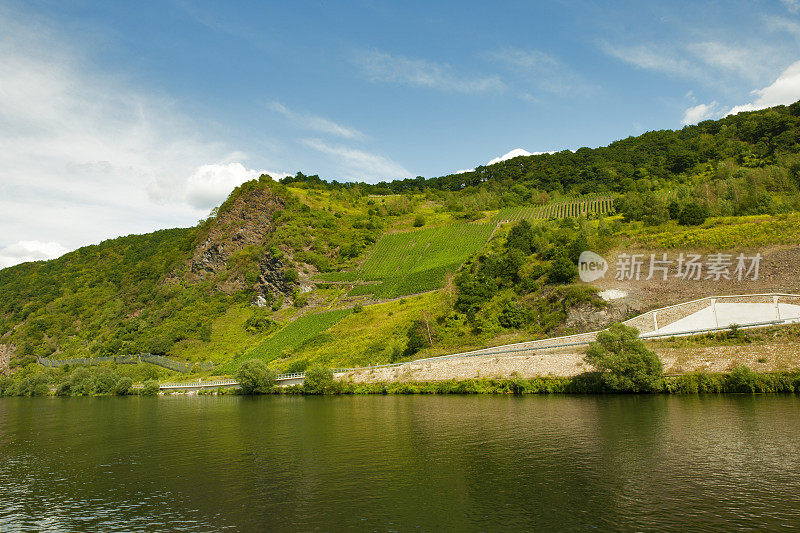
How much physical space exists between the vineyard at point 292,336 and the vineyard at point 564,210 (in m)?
58.5

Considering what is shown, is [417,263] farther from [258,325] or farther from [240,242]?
[240,242]

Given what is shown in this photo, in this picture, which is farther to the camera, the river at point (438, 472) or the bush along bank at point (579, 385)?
the bush along bank at point (579, 385)

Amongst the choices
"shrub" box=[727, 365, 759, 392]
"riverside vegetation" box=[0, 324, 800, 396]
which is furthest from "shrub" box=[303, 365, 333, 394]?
"shrub" box=[727, 365, 759, 392]

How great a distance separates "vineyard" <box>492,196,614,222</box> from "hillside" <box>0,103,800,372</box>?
1.03 meters

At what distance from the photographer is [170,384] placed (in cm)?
9181

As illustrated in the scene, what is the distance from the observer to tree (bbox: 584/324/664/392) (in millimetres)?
45000

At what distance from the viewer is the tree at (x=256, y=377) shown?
238ft

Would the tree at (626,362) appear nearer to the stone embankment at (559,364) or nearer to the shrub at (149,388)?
the stone embankment at (559,364)

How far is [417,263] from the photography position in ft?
393

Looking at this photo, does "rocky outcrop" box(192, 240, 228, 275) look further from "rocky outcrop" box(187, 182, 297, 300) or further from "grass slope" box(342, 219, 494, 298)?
"grass slope" box(342, 219, 494, 298)

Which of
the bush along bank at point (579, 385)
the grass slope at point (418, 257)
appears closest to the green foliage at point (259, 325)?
the grass slope at point (418, 257)

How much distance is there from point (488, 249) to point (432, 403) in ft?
192

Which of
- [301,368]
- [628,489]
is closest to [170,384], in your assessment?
[301,368]

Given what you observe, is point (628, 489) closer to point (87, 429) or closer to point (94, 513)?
point (94, 513)
